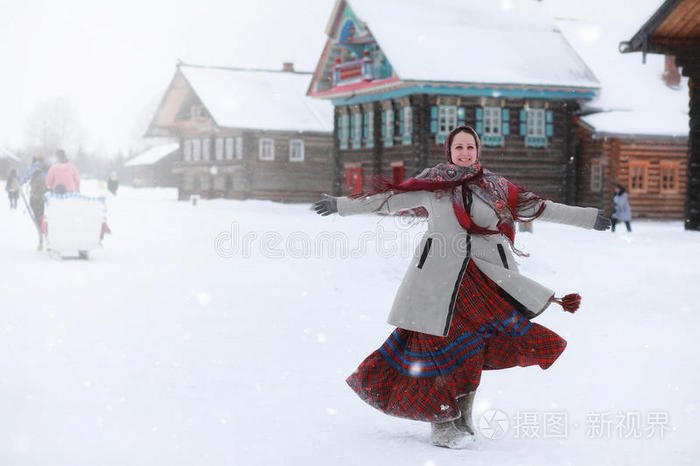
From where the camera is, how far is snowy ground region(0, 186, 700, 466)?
4.70 meters

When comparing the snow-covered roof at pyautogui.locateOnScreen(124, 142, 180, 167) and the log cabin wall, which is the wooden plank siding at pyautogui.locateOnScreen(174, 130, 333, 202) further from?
the snow-covered roof at pyautogui.locateOnScreen(124, 142, 180, 167)

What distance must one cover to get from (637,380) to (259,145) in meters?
35.3

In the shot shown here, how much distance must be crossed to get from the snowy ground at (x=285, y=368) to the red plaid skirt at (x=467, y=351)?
243 millimetres

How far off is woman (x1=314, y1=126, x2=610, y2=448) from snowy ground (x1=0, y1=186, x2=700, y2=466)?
0.27 metres

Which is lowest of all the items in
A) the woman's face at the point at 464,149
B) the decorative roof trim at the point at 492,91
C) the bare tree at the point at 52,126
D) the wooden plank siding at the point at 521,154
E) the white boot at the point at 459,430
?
the white boot at the point at 459,430

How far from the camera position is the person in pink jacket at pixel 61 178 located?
14703mm

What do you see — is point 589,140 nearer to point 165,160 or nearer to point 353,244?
point 353,244

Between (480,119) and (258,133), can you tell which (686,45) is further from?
(258,133)

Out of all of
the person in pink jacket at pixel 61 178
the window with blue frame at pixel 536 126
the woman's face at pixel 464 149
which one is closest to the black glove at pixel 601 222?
the woman's face at pixel 464 149

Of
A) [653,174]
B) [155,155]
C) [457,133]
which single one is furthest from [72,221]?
[155,155]

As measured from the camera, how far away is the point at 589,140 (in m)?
29.2

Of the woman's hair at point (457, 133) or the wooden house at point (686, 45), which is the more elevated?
the wooden house at point (686, 45)

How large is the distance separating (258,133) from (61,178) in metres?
26.4

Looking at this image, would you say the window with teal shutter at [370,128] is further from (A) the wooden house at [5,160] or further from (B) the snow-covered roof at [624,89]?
(A) the wooden house at [5,160]
